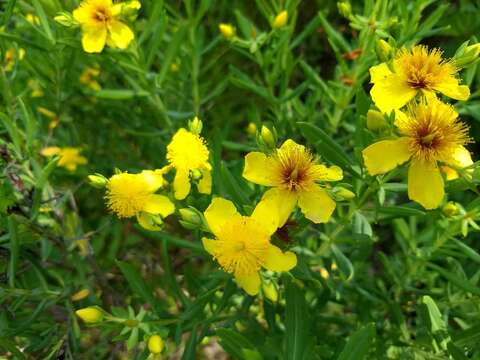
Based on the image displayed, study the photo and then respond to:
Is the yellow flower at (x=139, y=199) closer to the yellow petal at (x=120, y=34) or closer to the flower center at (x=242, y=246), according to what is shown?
the flower center at (x=242, y=246)

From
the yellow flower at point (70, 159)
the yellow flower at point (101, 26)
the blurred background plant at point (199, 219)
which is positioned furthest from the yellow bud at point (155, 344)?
the yellow flower at point (70, 159)

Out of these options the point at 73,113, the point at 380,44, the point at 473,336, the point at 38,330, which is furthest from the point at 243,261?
the point at 73,113

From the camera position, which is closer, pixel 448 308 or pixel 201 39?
pixel 448 308

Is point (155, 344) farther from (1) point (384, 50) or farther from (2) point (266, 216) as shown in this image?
(1) point (384, 50)

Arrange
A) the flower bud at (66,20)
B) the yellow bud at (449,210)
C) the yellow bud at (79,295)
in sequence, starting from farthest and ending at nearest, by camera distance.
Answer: the yellow bud at (79,295) → the flower bud at (66,20) → the yellow bud at (449,210)

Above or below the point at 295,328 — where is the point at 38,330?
below

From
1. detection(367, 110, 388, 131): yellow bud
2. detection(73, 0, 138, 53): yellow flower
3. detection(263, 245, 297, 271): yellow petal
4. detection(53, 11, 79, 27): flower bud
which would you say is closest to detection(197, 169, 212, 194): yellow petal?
detection(263, 245, 297, 271): yellow petal

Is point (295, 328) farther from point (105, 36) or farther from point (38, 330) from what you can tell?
point (105, 36)
